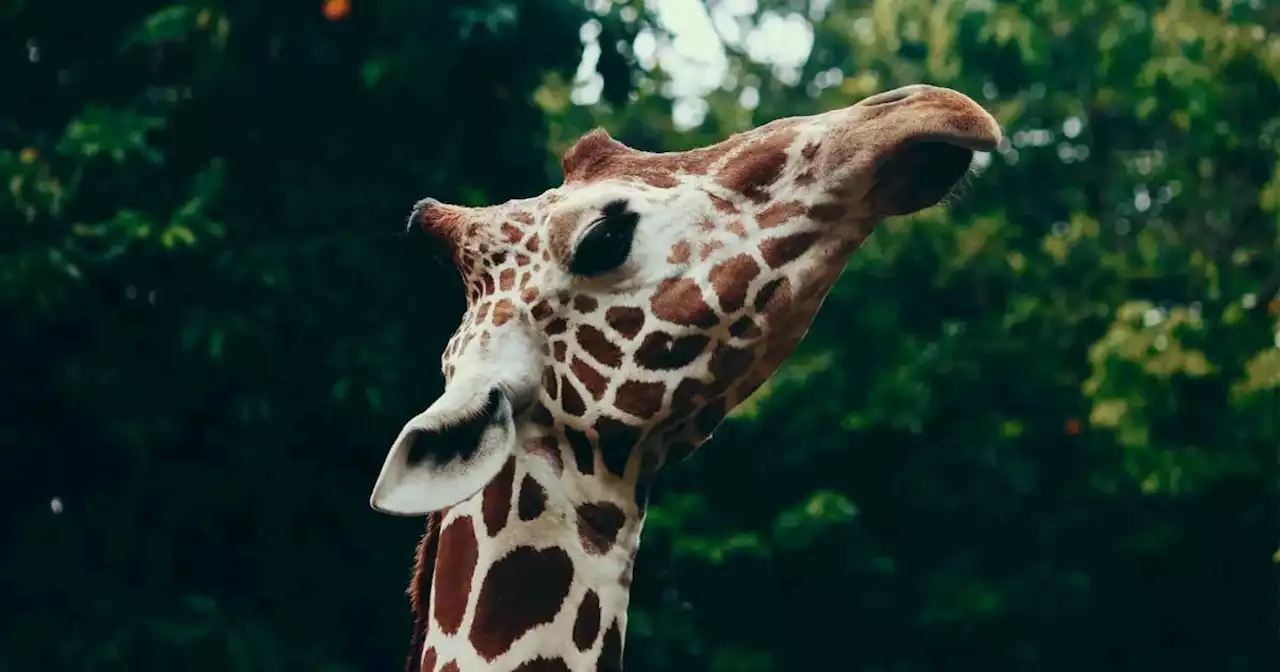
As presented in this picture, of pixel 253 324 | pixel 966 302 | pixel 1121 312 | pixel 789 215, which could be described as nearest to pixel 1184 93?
pixel 1121 312

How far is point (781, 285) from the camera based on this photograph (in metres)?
2.26

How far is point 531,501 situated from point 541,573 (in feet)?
0.35

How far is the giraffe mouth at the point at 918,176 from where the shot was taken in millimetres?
2166

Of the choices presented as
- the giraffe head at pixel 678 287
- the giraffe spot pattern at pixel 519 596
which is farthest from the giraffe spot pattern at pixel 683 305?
the giraffe spot pattern at pixel 519 596

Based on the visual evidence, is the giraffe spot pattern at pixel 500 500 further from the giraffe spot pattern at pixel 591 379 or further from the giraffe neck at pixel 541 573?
the giraffe spot pattern at pixel 591 379

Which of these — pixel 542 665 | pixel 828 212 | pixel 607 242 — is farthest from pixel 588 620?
pixel 828 212

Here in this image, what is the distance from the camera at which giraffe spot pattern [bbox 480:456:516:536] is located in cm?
226

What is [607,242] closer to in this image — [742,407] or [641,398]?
[641,398]

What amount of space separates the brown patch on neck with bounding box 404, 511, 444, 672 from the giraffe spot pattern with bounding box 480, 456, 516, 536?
165 mm

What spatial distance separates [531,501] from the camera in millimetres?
2244

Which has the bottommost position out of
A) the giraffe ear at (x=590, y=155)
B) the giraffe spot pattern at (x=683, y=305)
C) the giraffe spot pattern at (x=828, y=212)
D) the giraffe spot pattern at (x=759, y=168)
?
the giraffe spot pattern at (x=683, y=305)

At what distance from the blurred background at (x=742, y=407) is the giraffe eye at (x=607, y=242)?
251 centimetres

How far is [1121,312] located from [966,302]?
2756 mm

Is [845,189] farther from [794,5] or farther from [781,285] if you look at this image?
[794,5]
